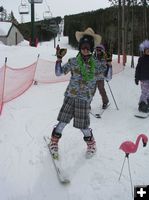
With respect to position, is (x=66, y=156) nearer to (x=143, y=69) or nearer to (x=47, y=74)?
(x=143, y=69)

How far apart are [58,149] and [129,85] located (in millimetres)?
5537

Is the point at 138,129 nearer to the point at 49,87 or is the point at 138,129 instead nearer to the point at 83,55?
the point at 83,55

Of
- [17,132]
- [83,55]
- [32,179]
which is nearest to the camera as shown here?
[32,179]

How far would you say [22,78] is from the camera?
34.0ft

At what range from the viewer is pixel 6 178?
5043mm

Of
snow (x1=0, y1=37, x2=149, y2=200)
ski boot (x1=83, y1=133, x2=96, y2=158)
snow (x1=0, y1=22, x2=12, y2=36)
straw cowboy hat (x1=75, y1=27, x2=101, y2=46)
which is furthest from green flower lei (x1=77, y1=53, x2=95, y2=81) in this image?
snow (x1=0, y1=22, x2=12, y2=36)

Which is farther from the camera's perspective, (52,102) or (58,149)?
(52,102)

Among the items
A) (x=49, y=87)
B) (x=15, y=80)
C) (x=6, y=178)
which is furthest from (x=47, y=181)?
(x=49, y=87)

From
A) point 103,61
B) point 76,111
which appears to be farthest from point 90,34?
point 103,61

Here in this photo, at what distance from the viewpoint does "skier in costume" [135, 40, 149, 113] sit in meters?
8.12

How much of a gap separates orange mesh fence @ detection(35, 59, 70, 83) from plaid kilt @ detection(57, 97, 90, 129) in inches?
235

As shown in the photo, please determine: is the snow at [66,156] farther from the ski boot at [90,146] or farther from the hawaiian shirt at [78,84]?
the hawaiian shirt at [78,84]

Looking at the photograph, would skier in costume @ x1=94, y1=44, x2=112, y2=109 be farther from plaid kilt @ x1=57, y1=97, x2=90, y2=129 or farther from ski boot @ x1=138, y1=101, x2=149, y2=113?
ski boot @ x1=138, y1=101, x2=149, y2=113

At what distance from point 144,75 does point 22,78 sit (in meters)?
3.61
